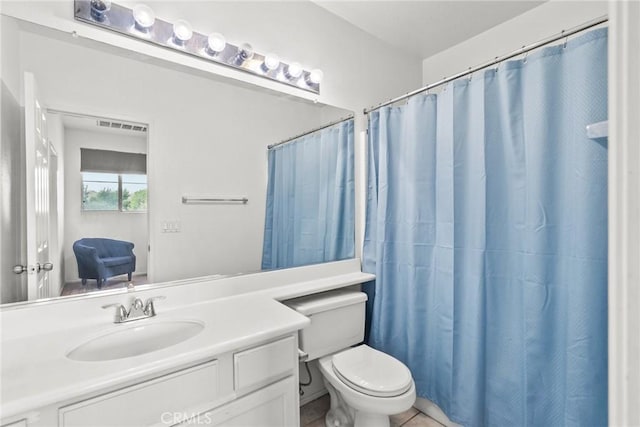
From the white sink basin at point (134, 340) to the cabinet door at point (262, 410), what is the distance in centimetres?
33

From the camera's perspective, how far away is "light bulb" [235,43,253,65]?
1638mm

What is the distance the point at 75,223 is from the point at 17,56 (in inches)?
25.5

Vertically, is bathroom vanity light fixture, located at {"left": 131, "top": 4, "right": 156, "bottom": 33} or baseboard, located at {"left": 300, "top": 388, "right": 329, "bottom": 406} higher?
bathroom vanity light fixture, located at {"left": 131, "top": 4, "right": 156, "bottom": 33}

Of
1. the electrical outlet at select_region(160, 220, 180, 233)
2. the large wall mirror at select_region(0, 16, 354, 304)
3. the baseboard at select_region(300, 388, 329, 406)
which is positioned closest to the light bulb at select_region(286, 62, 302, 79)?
the large wall mirror at select_region(0, 16, 354, 304)

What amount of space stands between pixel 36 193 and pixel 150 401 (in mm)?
876

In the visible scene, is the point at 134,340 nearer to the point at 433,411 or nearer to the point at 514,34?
the point at 433,411

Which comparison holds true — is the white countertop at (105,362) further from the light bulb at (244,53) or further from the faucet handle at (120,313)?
the light bulb at (244,53)

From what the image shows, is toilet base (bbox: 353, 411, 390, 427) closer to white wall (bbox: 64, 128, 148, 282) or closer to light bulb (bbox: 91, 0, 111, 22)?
white wall (bbox: 64, 128, 148, 282)

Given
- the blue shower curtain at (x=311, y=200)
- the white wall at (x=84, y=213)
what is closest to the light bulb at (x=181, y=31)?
the white wall at (x=84, y=213)

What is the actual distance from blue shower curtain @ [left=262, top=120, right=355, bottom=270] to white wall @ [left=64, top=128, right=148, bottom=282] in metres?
0.70

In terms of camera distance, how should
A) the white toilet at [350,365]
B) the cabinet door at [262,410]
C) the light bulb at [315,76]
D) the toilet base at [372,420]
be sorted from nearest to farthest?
1. the cabinet door at [262,410]
2. the white toilet at [350,365]
3. the toilet base at [372,420]
4. the light bulb at [315,76]

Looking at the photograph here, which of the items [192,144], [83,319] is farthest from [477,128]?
[83,319]

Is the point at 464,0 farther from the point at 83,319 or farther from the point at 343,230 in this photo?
the point at 83,319

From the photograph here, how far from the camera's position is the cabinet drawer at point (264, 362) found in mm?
1120
